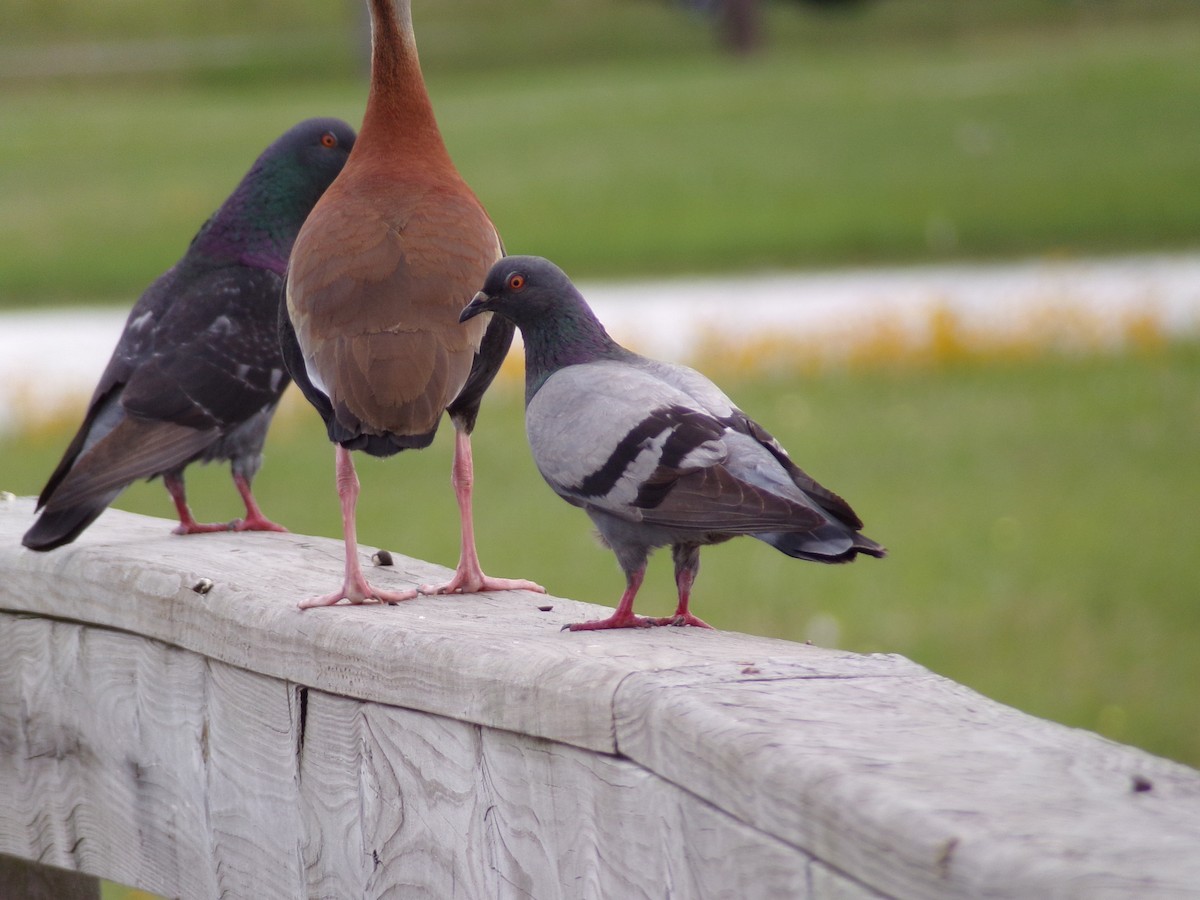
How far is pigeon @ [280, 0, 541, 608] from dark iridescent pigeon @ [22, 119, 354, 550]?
796 mm

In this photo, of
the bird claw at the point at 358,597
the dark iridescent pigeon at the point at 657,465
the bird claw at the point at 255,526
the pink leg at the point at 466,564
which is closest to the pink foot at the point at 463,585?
the pink leg at the point at 466,564

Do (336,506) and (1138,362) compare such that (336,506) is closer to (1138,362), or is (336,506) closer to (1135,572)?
(1135,572)

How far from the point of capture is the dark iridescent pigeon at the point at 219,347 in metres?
3.71

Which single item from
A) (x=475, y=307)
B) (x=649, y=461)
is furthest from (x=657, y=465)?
(x=475, y=307)

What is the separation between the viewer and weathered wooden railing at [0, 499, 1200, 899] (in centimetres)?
154

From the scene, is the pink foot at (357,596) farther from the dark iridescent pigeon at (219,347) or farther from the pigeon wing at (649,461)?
the dark iridescent pigeon at (219,347)

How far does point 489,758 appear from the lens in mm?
2115

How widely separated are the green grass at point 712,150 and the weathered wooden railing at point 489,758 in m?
14.2

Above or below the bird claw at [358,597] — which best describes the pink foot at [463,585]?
below

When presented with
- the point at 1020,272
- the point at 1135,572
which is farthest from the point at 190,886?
the point at 1020,272

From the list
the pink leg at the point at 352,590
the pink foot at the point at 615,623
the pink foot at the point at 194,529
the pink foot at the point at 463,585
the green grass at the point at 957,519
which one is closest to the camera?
the pink foot at the point at 615,623

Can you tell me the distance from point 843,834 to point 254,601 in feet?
4.15

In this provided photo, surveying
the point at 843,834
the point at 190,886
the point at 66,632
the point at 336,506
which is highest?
the point at 843,834

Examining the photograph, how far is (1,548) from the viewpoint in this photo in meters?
3.08
